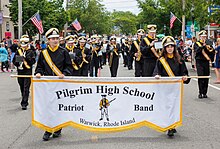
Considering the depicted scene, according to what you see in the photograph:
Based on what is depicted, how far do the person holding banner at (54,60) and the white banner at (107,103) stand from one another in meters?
0.41

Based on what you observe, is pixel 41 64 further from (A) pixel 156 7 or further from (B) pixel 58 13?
(A) pixel 156 7

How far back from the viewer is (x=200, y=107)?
36.1ft

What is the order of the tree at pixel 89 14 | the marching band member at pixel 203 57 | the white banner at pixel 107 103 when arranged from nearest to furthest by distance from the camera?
the white banner at pixel 107 103 → the marching band member at pixel 203 57 → the tree at pixel 89 14

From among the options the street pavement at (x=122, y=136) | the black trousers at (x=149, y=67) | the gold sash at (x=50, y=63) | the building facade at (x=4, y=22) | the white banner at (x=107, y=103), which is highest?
the building facade at (x=4, y=22)

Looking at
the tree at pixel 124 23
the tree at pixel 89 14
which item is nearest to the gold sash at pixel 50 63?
the tree at pixel 89 14

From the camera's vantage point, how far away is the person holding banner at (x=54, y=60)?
7664 mm

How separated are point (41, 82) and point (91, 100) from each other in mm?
950

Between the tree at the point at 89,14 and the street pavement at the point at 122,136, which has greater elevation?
the tree at the point at 89,14

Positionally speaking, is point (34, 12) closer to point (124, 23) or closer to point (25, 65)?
point (25, 65)

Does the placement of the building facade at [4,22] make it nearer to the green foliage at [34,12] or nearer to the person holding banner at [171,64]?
the green foliage at [34,12]

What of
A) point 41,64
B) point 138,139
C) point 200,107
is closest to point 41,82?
point 41,64

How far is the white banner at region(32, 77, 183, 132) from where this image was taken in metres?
7.23

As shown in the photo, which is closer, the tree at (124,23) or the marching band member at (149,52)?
the marching band member at (149,52)

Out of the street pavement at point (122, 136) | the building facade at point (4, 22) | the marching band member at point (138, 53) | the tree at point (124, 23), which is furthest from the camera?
the tree at point (124, 23)
